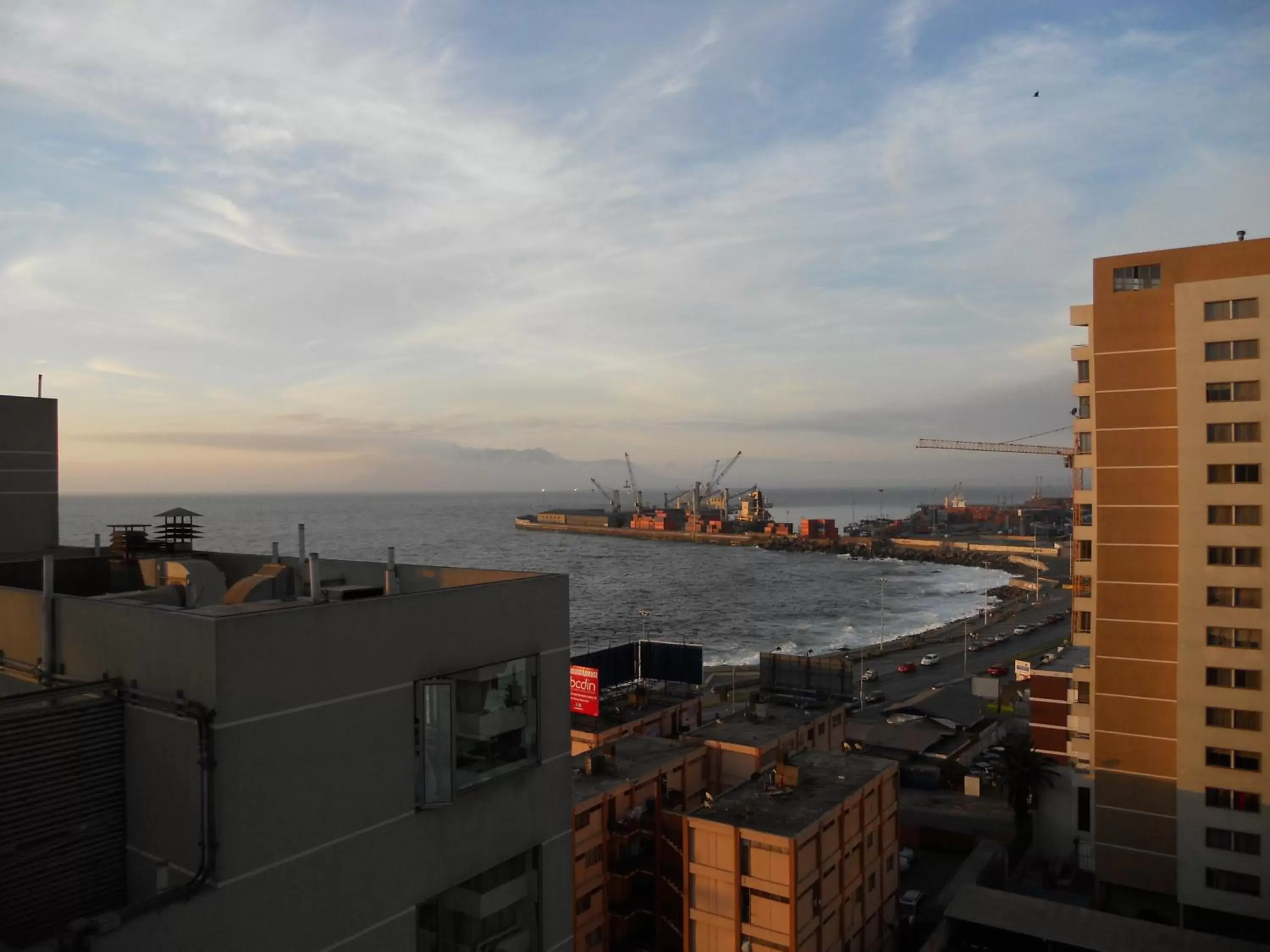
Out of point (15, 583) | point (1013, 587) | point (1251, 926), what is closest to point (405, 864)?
point (15, 583)

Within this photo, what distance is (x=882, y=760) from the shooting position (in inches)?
685

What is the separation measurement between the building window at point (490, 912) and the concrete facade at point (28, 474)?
8.77 meters

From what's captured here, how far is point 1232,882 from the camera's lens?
15703 millimetres

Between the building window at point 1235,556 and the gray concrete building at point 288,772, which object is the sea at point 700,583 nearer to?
the building window at point 1235,556

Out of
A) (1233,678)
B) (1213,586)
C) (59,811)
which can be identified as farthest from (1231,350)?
(59,811)

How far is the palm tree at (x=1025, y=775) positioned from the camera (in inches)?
772

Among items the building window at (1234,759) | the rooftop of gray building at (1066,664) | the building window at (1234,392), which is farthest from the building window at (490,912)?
the rooftop of gray building at (1066,664)

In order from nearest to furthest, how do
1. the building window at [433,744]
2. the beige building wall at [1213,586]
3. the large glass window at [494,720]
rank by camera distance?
the building window at [433,744] → the large glass window at [494,720] → the beige building wall at [1213,586]

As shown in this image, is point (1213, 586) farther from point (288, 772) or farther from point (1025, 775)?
point (288, 772)

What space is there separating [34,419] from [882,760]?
626 inches

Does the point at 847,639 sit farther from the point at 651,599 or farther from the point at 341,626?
the point at 341,626

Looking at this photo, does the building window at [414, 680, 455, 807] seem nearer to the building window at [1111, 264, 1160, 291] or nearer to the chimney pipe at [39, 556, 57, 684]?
the chimney pipe at [39, 556, 57, 684]

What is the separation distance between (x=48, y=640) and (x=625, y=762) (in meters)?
15.1

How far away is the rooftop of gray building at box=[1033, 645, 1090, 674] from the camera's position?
20.1 metres
